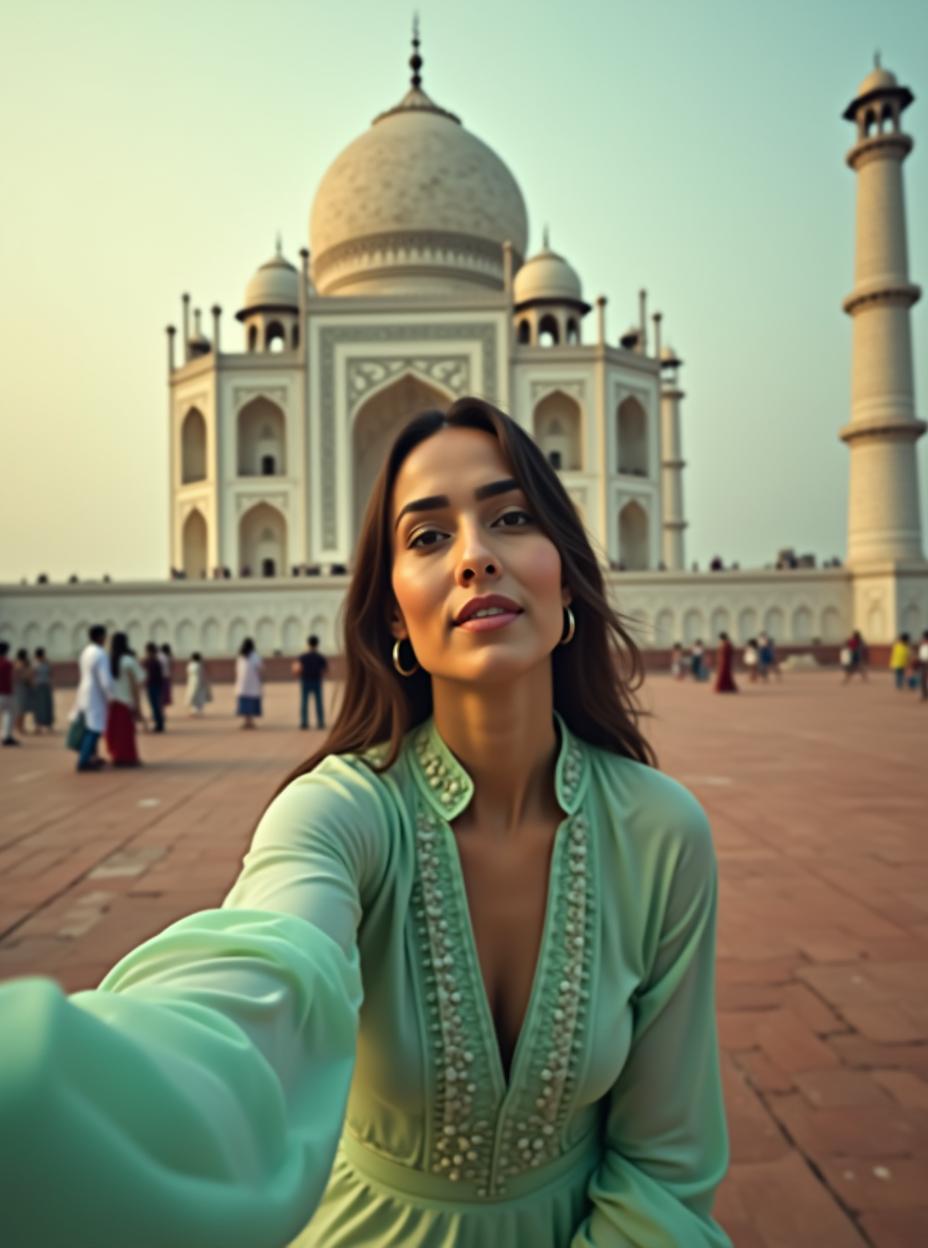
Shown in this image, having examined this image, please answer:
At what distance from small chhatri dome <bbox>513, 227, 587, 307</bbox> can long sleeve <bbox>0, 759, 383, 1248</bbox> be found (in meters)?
26.9

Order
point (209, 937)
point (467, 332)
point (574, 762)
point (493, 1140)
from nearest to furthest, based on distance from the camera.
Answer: point (209, 937)
point (493, 1140)
point (574, 762)
point (467, 332)

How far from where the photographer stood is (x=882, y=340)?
63.3 feet

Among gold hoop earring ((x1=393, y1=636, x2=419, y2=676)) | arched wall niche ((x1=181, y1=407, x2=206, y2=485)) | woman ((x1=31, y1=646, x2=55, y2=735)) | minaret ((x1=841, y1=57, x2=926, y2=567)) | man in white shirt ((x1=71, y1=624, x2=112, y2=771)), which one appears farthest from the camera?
arched wall niche ((x1=181, y1=407, x2=206, y2=485))

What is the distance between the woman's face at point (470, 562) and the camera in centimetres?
Result: 100

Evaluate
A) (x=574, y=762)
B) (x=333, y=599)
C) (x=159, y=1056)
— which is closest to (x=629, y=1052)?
(x=574, y=762)

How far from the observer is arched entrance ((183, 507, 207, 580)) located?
26.2 metres

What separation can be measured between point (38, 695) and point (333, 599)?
982 cm

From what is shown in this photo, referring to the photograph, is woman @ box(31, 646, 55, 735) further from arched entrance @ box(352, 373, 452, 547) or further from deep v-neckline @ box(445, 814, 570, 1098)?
arched entrance @ box(352, 373, 452, 547)

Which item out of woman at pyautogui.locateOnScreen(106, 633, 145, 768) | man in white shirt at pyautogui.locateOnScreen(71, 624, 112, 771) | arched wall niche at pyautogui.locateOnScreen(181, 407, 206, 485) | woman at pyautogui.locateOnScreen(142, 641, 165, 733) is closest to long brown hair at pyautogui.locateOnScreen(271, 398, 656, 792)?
man in white shirt at pyautogui.locateOnScreen(71, 624, 112, 771)

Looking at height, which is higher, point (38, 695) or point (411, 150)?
point (411, 150)

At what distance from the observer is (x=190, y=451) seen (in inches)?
1045

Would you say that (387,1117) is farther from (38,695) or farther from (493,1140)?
(38,695)

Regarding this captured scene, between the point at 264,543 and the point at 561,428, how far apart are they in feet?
27.6

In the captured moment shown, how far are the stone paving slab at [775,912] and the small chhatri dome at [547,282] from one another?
20.7 metres
